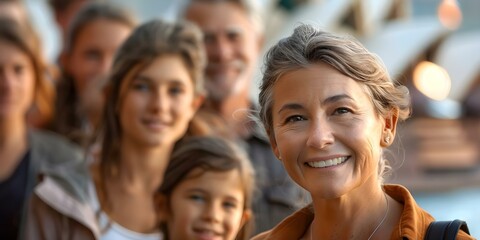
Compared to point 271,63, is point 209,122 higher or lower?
lower

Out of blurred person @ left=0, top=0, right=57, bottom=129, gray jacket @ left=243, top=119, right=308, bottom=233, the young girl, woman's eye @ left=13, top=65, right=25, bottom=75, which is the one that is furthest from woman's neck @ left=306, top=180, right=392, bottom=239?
blurred person @ left=0, top=0, right=57, bottom=129

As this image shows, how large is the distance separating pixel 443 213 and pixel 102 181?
22.7 feet

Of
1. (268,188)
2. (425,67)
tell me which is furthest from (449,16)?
(268,188)

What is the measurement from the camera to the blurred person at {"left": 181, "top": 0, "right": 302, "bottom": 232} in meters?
5.91

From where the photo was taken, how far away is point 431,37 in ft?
58.1

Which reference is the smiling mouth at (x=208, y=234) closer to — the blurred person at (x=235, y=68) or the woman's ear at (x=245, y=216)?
the woman's ear at (x=245, y=216)

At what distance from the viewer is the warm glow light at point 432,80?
16103mm

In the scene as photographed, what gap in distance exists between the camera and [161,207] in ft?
16.8

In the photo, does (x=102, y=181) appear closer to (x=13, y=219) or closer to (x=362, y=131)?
(x=13, y=219)

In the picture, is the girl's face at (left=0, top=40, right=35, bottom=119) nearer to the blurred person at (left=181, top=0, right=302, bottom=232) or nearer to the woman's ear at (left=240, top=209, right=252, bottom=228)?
the blurred person at (left=181, top=0, right=302, bottom=232)

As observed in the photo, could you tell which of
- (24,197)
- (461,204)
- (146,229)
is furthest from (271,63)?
(461,204)

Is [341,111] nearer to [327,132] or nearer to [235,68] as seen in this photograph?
[327,132]

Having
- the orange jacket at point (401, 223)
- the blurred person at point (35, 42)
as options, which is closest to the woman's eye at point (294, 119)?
the orange jacket at point (401, 223)

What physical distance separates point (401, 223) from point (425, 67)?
1440 cm
